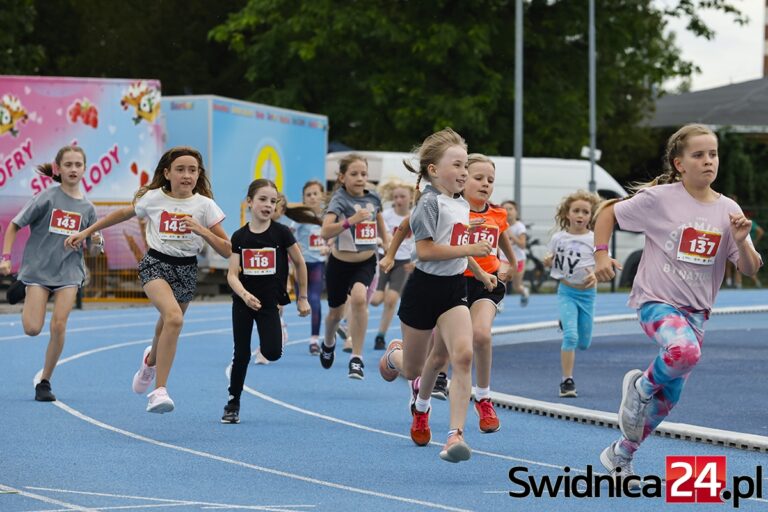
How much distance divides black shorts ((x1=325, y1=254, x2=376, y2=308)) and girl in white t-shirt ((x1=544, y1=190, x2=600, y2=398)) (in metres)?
2.25

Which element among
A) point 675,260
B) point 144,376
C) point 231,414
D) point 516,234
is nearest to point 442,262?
point 675,260

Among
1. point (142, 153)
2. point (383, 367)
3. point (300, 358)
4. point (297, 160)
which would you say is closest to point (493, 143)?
point (297, 160)

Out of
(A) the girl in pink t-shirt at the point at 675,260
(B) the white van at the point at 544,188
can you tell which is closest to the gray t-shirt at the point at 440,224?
(A) the girl in pink t-shirt at the point at 675,260

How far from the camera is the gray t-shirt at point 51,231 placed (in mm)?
11281

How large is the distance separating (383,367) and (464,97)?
79.0ft

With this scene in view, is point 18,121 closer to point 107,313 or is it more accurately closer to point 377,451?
point 107,313

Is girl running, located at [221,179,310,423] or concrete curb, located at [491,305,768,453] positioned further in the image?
girl running, located at [221,179,310,423]

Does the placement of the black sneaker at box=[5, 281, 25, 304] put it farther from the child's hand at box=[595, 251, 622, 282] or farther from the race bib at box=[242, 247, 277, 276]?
the child's hand at box=[595, 251, 622, 282]

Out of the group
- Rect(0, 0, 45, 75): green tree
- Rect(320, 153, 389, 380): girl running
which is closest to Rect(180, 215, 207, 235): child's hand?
Rect(320, 153, 389, 380): girl running

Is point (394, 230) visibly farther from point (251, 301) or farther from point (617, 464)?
point (617, 464)

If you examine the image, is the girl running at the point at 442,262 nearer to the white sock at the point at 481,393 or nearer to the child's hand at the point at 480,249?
the child's hand at the point at 480,249

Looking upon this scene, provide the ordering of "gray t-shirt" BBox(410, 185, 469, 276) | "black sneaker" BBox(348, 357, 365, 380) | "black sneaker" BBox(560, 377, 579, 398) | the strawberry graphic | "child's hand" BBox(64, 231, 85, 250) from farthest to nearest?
the strawberry graphic < "black sneaker" BBox(348, 357, 365, 380) < "black sneaker" BBox(560, 377, 579, 398) < "child's hand" BBox(64, 231, 85, 250) < "gray t-shirt" BBox(410, 185, 469, 276)

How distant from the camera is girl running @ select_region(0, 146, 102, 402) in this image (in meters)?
11.3

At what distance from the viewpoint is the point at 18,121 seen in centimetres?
2291
